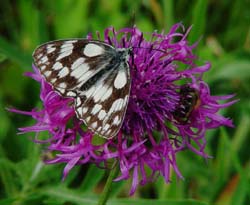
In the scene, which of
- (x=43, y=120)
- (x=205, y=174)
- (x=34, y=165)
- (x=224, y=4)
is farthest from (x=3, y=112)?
(x=224, y=4)

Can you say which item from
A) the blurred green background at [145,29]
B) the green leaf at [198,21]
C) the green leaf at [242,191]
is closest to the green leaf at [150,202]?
the blurred green background at [145,29]

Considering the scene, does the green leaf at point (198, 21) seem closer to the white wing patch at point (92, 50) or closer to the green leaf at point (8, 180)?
the white wing patch at point (92, 50)

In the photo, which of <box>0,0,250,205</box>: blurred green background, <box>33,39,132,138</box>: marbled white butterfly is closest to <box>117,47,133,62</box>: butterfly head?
<box>33,39,132,138</box>: marbled white butterfly

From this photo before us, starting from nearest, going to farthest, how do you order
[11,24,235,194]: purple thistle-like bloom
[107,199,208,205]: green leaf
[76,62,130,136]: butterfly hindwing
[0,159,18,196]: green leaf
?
[76,62,130,136]: butterfly hindwing → [11,24,235,194]: purple thistle-like bloom → [107,199,208,205]: green leaf → [0,159,18,196]: green leaf

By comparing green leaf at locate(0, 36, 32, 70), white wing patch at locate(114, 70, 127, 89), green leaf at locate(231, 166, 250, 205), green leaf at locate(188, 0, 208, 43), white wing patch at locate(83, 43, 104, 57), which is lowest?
green leaf at locate(231, 166, 250, 205)

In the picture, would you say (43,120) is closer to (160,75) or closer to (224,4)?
(160,75)

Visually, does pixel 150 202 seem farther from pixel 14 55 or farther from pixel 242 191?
pixel 14 55

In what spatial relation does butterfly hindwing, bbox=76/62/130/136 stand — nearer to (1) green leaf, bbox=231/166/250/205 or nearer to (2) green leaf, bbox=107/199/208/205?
(2) green leaf, bbox=107/199/208/205
